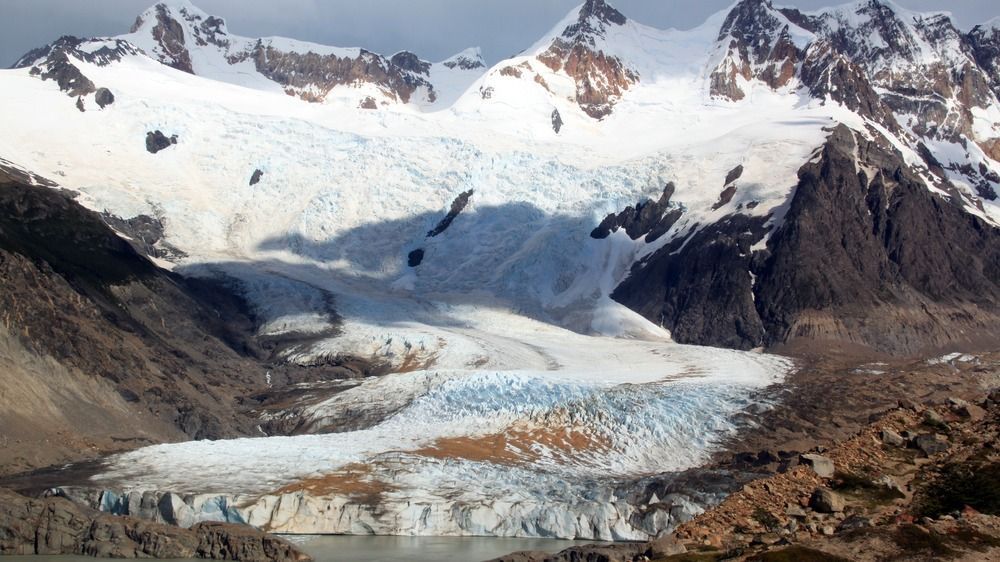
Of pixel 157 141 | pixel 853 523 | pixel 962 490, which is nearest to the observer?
pixel 853 523

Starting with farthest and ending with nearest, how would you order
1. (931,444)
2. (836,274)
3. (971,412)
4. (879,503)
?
(836,274) < (971,412) < (931,444) < (879,503)

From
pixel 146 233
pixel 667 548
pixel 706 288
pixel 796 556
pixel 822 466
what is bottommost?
pixel 667 548

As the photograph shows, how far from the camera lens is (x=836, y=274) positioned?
514 feet

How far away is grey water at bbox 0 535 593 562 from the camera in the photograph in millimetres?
56062

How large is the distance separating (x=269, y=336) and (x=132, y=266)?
1690 cm

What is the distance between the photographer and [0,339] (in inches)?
3351

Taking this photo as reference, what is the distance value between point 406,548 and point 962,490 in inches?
1568

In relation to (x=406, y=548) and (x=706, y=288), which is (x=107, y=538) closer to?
(x=406, y=548)

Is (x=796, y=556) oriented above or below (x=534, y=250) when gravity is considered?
below

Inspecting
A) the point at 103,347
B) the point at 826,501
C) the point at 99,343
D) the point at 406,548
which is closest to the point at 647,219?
the point at 103,347

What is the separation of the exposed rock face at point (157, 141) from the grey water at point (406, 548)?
419 ft

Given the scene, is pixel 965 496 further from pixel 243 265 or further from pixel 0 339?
pixel 243 265

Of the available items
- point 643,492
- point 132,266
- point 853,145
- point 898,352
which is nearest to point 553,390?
point 643,492

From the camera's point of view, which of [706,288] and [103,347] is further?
[706,288]
